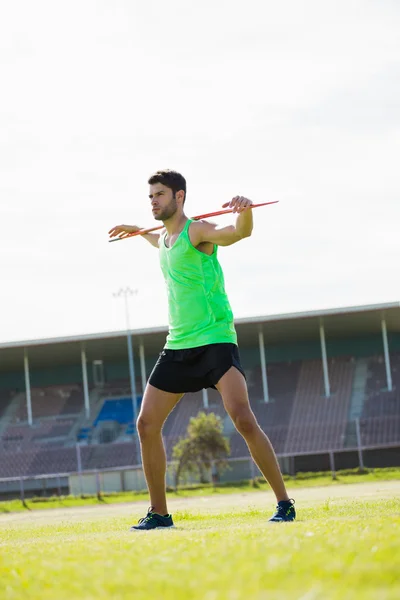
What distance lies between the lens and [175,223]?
293 inches

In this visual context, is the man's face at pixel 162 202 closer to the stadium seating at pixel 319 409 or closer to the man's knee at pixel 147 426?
the man's knee at pixel 147 426

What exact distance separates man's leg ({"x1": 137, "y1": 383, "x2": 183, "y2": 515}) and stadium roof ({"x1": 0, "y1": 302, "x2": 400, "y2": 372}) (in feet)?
120

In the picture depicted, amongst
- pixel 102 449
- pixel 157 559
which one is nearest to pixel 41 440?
pixel 102 449

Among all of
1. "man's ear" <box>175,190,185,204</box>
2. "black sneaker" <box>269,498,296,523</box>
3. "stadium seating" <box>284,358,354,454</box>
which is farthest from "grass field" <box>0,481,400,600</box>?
"stadium seating" <box>284,358,354,454</box>

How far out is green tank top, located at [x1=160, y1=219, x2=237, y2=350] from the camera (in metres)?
Result: 7.14

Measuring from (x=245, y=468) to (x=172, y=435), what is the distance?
10.6 meters

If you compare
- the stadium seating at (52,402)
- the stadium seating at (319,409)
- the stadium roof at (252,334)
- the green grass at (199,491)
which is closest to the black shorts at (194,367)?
the green grass at (199,491)

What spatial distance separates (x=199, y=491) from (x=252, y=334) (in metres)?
22.3

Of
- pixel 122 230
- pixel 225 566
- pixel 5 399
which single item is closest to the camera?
pixel 225 566

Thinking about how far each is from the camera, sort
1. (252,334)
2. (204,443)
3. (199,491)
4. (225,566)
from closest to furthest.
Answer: (225,566) → (199,491) → (204,443) → (252,334)

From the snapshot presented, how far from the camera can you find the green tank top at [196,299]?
7.14 meters

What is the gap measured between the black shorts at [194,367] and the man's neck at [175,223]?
80 cm

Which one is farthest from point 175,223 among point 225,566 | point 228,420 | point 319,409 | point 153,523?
point 228,420

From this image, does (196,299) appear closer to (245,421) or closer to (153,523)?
(245,421)
